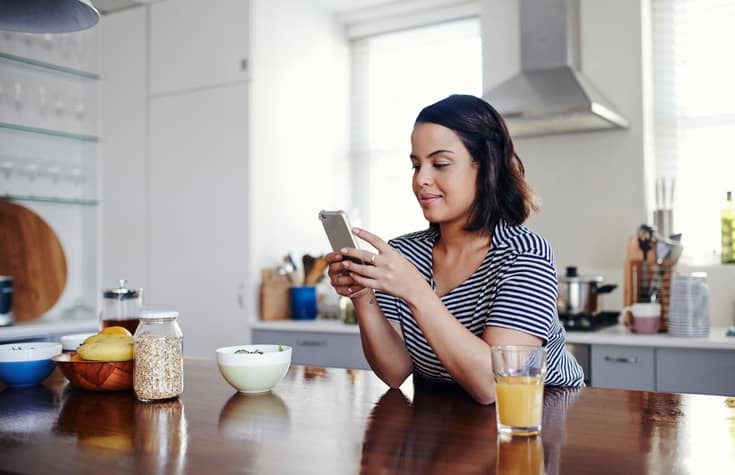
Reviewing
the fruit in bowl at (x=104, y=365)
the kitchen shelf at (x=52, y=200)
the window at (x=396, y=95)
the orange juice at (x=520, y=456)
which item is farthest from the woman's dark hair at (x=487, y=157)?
the kitchen shelf at (x=52, y=200)

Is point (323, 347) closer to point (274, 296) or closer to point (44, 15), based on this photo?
point (274, 296)

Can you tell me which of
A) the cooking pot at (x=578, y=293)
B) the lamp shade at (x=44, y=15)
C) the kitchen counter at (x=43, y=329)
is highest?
the lamp shade at (x=44, y=15)

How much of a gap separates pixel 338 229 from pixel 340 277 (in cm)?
11

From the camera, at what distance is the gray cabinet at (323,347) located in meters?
3.23

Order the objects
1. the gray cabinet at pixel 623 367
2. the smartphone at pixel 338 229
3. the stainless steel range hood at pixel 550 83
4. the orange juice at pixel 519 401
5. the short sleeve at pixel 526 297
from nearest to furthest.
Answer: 1. the orange juice at pixel 519 401
2. the smartphone at pixel 338 229
3. the short sleeve at pixel 526 297
4. the gray cabinet at pixel 623 367
5. the stainless steel range hood at pixel 550 83

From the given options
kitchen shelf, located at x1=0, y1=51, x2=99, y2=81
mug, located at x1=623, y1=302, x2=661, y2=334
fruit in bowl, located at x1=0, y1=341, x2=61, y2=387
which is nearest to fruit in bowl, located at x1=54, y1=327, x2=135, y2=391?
fruit in bowl, located at x1=0, y1=341, x2=61, y2=387

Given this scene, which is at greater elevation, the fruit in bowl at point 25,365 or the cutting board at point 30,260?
the cutting board at point 30,260

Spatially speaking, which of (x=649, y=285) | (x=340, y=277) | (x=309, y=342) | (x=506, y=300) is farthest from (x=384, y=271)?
(x=309, y=342)

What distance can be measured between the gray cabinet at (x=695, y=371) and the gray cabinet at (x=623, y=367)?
0.03 m

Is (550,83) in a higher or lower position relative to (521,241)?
higher

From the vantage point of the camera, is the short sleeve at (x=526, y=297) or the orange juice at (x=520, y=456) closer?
the orange juice at (x=520, y=456)

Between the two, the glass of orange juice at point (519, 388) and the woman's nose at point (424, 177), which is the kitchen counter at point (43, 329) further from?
the glass of orange juice at point (519, 388)

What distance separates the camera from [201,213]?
366 centimetres

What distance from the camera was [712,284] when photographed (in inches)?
125
